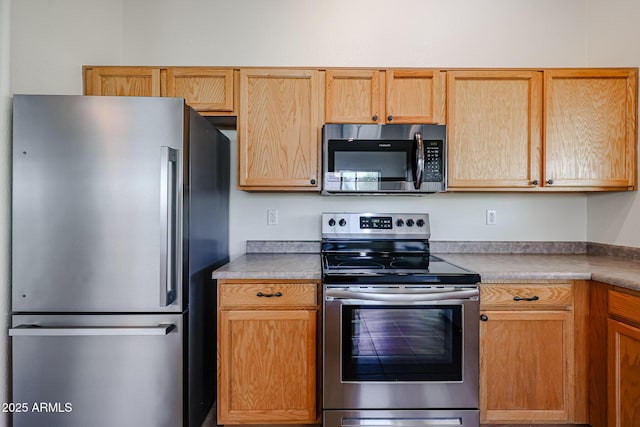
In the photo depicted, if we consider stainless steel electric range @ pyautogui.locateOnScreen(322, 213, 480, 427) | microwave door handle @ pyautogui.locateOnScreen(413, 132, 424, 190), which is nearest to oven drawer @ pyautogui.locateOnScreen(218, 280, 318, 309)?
stainless steel electric range @ pyautogui.locateOnScreen(322, 213, 480, 427)

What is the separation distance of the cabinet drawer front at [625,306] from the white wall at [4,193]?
2.78 m

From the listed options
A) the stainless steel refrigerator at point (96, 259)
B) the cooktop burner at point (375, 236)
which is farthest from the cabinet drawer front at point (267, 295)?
the cooktop burner at point (375, 236)

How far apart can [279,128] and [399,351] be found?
1.42m

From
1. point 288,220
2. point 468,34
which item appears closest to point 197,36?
point 288,220

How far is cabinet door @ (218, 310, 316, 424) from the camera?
5.46ft

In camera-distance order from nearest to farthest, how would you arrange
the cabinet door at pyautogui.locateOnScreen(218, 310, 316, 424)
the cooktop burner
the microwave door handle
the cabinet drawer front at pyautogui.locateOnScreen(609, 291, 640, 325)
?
the cabinet drawer front at pyautogui.locateOnScreen(609, 291, 640, 325)
the cabinet door at pyautogui.locateOnScreen(218, 310, 316, 424)
the microwave door handle
the cooktop burner

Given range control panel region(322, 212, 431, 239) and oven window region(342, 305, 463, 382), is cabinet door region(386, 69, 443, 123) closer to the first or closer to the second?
range control panel region(322, 212, 431, 239)

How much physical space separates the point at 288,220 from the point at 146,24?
5.70 feet

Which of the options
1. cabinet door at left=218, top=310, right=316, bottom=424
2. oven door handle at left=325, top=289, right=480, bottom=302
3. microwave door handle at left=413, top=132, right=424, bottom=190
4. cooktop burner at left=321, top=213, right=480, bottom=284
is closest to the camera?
oven door handle at left=325, top=289, right=480, bottom=302

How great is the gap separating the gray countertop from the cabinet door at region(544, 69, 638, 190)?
49 centimetres

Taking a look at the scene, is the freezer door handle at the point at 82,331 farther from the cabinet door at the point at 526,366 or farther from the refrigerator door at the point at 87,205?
the cabinet door at the point at 526,366

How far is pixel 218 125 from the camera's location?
7.38ft

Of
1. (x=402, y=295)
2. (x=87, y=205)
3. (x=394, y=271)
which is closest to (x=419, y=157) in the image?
(x=394, y=271)

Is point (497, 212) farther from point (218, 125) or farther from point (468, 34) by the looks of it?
point (218, 125)
